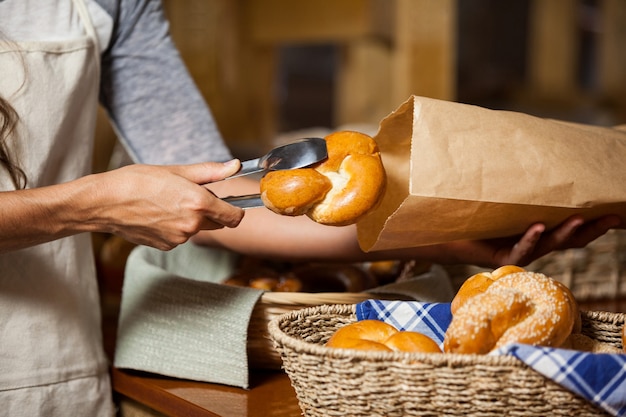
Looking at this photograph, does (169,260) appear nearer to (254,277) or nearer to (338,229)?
(254,277)

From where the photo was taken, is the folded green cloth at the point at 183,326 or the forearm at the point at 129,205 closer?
the forearm at the point at 129,205

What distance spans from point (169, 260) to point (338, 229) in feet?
1.15

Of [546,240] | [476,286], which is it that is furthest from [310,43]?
[476,286]

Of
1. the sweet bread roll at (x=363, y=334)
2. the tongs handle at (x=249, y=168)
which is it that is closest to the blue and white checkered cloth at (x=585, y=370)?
the sweet bread roll at (x=363, y=334)

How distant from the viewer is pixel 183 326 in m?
1.16

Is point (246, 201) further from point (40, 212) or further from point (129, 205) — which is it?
point (40, 212)

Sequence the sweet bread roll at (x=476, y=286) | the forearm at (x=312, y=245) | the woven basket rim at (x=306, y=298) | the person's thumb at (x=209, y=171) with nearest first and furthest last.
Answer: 1. the sweet bread roll at (x=476, y=286)
2. the person's thumb at (x=209, y=171)
3. the woven basket rim at (x=306, y=298)
4. the forearm at (x=312, y=245)

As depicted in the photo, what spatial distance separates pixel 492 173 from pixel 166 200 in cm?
40

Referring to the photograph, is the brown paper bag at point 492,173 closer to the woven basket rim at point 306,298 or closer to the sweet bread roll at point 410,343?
the woven basket rim at point 306,298

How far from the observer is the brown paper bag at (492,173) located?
96cm

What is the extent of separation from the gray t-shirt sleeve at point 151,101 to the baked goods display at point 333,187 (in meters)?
0.42

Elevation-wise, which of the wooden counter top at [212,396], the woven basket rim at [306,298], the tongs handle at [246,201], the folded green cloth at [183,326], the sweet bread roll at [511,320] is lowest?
the wooden counter top at [212,396]

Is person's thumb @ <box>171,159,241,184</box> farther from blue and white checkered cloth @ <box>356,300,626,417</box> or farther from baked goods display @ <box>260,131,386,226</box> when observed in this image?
blue and white checkered cloth @ <box>356,300,626,417</box>

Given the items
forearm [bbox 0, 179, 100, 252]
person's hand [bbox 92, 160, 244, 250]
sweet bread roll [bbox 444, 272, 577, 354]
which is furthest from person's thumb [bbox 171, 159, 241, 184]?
sweet bread roll [bbox 444, 272, 577, 354]
